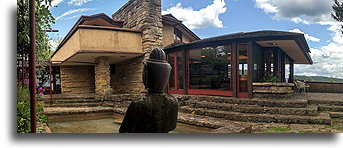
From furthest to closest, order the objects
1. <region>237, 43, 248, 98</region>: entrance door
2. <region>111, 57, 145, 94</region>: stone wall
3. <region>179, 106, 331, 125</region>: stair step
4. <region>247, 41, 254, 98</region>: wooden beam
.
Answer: <region>111, 57, 145, 94</region>: stone wall, <region>237, 43, 248, 98</region>: entrance door, <region>247, 41, 254, 98</region>: wooden beam, <region>179, 106, 331, 125</region>: stair step

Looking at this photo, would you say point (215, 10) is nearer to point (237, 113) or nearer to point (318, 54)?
point (318, 54)

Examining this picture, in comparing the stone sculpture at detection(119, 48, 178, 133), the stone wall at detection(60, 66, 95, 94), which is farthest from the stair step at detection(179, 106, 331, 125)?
the stone wall at detection(60, 66, 95, 94)

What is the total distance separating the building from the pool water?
211cm

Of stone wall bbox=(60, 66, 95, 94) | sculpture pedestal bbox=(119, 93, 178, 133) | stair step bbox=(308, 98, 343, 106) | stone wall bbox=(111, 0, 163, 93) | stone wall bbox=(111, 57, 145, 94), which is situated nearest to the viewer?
sculpture pedestal bbox=(119, 93, 178, 133)

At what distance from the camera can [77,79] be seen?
9.29 m

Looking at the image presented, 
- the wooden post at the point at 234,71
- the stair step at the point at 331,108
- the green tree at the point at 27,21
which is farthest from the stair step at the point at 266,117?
the green tree at the point at 27,21

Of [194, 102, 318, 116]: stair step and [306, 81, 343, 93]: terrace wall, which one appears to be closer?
[194, 102, 318, 116]: stair step

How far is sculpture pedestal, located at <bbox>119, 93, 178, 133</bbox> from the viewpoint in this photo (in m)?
1.74

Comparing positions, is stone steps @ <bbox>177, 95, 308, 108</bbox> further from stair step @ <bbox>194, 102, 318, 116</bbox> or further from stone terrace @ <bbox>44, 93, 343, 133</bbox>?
stair step @ <bbox>194, 102, 318, 116</bbox>

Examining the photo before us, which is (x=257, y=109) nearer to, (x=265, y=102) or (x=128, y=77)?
(x=265, y=102)

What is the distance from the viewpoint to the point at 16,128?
2.68m

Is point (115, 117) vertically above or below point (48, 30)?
below
